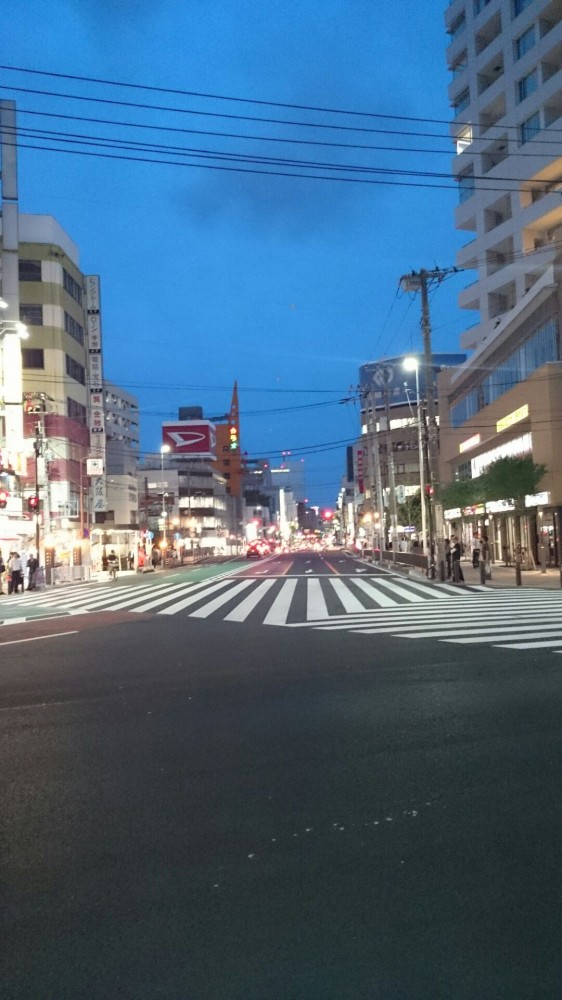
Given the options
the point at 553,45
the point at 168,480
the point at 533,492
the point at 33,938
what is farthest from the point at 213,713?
the point at 168,480

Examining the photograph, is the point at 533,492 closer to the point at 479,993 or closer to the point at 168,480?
the point at 479,993

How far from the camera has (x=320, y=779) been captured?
19.7 ft

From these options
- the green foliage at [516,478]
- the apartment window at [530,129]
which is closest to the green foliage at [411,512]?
the apartment window at [530,129]

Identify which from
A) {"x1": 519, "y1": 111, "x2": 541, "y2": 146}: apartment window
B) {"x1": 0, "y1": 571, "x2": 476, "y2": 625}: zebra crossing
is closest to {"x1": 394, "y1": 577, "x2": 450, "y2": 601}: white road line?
{"x1": 0, "y1": 571, "x2": 476, "y2": 625}: zebra crossing

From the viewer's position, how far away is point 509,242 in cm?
4847

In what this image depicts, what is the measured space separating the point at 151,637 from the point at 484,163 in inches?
1858

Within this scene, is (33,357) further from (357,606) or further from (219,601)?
(357,606)

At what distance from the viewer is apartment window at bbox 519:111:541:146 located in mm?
45094

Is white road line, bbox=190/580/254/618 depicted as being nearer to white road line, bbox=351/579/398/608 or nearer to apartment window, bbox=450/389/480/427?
white road line, bbox=351/579/398/608

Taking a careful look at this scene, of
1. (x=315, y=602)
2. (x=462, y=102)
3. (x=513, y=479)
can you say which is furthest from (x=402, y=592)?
(x=462, y=102)

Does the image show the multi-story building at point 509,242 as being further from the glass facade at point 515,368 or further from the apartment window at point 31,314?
the apartment window at point 31,314

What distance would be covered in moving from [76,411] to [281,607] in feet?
128

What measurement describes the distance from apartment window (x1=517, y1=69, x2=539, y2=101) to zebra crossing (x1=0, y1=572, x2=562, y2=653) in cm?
3237

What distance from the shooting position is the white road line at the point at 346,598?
2010 centimetres
